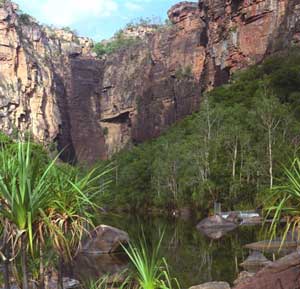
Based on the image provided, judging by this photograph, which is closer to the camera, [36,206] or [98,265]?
[36,206]

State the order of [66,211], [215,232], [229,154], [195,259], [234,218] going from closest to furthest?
[66,211] → [195,259] → [215,232] → [234,218] → [229,154]

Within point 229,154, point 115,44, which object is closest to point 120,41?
point 115,44

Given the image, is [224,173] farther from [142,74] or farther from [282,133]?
[142,74]

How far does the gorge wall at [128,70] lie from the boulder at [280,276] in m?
50.5

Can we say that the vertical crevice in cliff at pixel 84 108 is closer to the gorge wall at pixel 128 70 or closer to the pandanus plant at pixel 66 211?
the gorge wall at pixel 128 70

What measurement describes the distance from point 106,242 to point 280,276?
14636mm

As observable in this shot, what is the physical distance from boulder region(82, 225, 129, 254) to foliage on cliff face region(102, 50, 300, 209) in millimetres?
11289

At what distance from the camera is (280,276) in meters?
6.11

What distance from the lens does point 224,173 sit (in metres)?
37.8

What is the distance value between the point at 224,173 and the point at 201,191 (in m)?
2.27

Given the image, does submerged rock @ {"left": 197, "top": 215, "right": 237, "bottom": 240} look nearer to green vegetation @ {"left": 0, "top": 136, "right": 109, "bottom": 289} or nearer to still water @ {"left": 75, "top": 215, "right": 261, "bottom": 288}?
still water @ {"left": 75, "top": 215, "right": 261, "bottom": 288}

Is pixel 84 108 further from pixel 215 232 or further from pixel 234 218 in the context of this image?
pixel 215 232

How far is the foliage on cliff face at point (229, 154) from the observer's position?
115ft

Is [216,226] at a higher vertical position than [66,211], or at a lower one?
lower
